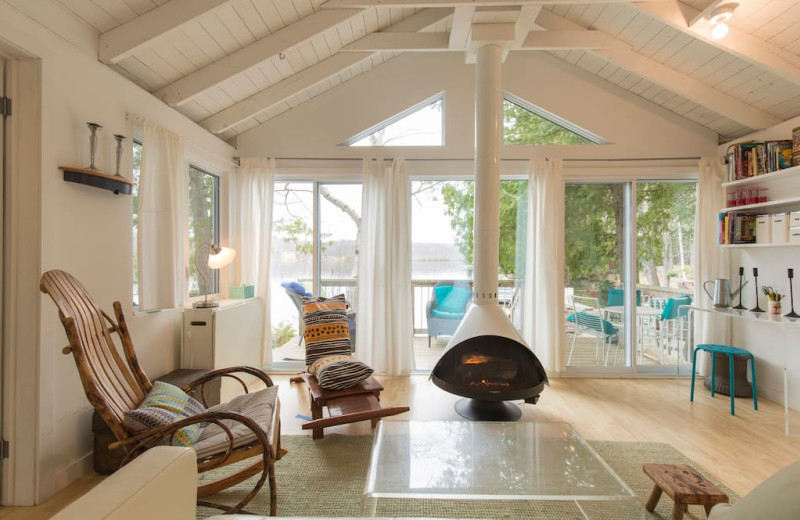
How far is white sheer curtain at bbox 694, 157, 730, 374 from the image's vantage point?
3678mm

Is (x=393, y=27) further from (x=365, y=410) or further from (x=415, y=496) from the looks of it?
(x=415, y=496)

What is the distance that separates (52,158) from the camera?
6.21ft

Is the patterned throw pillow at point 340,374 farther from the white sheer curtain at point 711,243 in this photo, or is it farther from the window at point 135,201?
the white sheer curtain at point 711,243

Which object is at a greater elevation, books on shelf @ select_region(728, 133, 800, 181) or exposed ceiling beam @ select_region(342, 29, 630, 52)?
exposed ceiling beam @ select_region(342, 29, 630, 52)

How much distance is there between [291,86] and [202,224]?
1.49 meters

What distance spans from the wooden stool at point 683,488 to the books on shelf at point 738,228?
2.60m

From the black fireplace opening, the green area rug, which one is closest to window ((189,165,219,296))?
the green area rug

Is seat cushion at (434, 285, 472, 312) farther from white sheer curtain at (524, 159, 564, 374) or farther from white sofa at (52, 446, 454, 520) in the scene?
white sofa at (52, 446, 454, 520)

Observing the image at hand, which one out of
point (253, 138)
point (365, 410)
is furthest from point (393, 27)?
point (365, 410)

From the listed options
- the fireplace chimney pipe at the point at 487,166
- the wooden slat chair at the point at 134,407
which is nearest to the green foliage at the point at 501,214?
the fireplace chimney pipe at the point at 487,166

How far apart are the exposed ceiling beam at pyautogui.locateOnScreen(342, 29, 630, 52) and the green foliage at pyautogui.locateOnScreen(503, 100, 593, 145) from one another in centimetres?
84

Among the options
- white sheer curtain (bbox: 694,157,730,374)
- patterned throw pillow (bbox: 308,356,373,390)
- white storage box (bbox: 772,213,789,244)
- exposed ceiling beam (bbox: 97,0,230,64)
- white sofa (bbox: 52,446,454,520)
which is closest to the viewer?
white sofa (bbox: 52,446,454,520)

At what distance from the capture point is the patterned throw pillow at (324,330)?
3033 millimetres

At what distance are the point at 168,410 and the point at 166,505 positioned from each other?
2.74ft
